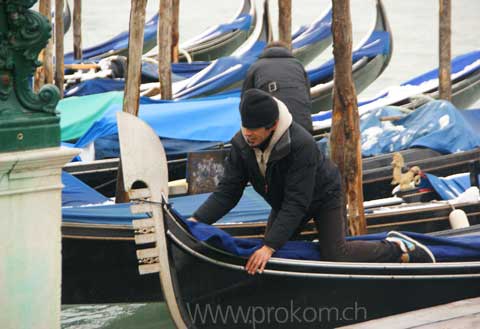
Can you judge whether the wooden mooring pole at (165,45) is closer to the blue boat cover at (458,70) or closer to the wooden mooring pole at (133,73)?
the blue boat cover at (458,70)

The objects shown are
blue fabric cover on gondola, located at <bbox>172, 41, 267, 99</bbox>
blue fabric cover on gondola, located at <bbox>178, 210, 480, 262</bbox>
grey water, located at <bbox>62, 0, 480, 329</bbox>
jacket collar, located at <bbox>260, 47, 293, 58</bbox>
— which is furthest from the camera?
grey water, located at <bbox>62, 0, 480, 329</bbox>

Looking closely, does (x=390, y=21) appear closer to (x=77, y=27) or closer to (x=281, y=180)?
(x=77, y=27)

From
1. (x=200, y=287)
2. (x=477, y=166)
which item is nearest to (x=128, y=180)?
(x=200, y=287)

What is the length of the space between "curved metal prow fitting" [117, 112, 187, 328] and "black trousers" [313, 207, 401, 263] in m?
0.55

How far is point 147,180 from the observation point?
381 cm

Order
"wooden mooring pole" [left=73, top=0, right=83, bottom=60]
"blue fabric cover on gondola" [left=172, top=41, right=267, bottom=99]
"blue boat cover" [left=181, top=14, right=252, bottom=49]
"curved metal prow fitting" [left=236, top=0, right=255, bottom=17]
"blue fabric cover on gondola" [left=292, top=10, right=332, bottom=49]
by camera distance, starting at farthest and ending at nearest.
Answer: "curved metal prow fitting" [left=236, top=0, right=255, bottom=17], "blue boat cover" [left=181, top=14, right=252, bottom=49], "blue fabric cover on gondola" [left=292, top=10, right=332, bottom=49], "wooden mooring pole" [left=73, top=0, right=83, bottom=60], "blue fabric cover on gondola" [left=172, top=41, right=267, bottom=99]

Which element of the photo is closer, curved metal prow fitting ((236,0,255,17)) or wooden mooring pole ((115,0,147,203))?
wooden mooring pole ((115,0,147,203))

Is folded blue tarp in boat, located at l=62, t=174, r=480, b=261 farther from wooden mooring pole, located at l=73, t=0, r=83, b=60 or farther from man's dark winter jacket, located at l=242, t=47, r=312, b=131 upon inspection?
wooden mooring pole, located at l=73, t=0, r=83, b=60

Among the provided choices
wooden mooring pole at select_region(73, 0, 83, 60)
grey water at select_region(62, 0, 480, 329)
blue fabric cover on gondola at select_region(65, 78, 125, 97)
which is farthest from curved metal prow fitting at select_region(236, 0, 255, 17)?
blue fabric cover on gondola at select_region(65, 78, 125, 97)

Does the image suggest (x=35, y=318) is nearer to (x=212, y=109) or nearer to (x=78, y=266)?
(x=78, y=266)

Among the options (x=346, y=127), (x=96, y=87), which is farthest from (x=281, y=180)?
(x=96, y=87)

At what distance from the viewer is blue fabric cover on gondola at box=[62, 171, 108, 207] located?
5914mm

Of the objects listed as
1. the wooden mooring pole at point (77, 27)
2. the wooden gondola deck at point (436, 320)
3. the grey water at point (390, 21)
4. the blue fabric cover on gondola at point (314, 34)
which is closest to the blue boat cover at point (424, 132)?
the wooden gondola deck at point (436, 320)

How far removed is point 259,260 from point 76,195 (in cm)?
216
